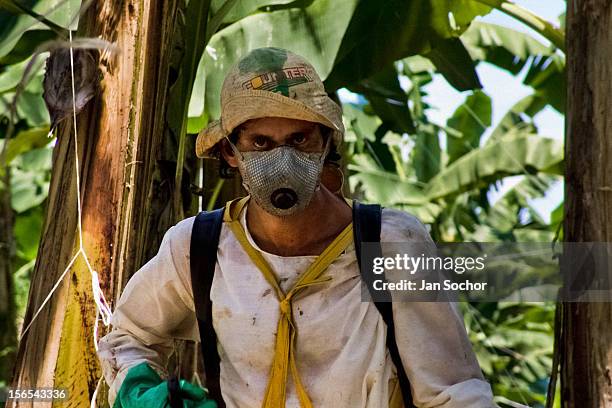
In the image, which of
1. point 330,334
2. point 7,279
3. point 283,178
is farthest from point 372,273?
point 7,279

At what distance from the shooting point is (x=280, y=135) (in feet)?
7.11

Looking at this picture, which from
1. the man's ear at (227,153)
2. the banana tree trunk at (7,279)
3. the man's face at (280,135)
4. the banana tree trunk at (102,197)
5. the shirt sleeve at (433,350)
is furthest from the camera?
the banana tree trunk at (102,197)

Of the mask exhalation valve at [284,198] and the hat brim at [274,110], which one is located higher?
the hat brim at [274,110]

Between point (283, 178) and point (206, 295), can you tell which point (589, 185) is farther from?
point (206, 295)

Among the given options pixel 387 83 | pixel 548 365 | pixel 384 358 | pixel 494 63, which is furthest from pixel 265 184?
pixel 548 365

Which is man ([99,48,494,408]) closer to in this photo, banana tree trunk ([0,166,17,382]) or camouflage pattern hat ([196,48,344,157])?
camouflage pattern hat ([196,48,344,157])

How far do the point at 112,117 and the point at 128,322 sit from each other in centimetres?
92

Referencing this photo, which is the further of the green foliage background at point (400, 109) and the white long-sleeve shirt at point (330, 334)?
the green foliage background at point (400, 109)

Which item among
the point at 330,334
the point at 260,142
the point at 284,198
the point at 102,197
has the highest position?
the point at 102,197

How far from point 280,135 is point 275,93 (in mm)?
93

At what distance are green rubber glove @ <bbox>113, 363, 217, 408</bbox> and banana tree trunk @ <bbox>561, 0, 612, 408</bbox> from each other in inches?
40.7

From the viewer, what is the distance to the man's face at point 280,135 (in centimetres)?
217

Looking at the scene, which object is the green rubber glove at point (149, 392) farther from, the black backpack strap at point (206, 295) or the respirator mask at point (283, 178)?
the respirator mask at point (283, 178)

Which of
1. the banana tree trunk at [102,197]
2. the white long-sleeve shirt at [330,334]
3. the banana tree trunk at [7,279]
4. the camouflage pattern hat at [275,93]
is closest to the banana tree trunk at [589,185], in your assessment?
the white long-sleeve shirt at [330,334]
